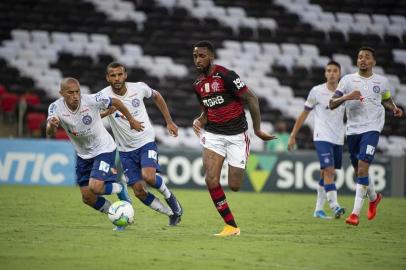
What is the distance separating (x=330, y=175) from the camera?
14469 mm

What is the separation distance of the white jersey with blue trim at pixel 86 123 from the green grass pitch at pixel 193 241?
1.19 m

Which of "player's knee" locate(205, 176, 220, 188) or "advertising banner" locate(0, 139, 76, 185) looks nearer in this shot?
"player's knee" locate(205, 176, 220, 188)

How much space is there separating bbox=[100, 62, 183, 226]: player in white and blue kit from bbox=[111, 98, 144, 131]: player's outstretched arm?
0.53 m

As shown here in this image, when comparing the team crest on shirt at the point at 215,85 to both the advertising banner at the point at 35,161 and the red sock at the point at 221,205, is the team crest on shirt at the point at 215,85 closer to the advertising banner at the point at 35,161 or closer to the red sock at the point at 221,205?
the red sock at the point at 221,205

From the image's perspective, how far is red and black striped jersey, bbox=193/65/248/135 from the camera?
10.6 m

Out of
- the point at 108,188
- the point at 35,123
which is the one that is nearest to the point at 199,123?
the point at 108,188

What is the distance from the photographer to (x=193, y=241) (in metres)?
9.83

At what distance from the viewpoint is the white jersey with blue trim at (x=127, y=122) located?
470 inches

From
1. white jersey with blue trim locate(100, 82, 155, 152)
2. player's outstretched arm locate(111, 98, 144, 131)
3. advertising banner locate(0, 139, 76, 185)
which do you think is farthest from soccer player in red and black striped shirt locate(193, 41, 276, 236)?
advertising banner locate(0, 139, 76, 185)

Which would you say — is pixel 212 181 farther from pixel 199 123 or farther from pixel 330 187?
pixel 330 187

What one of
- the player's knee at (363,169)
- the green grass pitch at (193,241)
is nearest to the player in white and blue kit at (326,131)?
the green grass pitch at (193,241)

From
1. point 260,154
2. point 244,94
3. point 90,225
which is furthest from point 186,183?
point 244,94

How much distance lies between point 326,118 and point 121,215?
537cm

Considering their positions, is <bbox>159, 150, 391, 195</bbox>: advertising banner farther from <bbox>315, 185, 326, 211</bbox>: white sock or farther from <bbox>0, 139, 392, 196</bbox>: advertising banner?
<bbox>315, 185, 326, 211</bbox>: white sock
